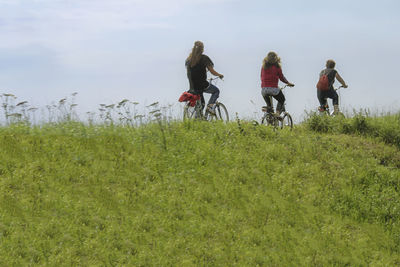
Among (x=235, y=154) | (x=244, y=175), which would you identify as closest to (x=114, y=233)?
(x=244, y=175)

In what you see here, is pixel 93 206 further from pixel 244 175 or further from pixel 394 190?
pixel 394 190

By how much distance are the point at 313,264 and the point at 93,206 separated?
3.93m

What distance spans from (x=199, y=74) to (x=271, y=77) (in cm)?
211

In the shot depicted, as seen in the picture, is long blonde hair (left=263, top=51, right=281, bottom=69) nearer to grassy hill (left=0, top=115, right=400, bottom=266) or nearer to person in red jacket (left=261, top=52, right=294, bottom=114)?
person in red jacket (left=261, top=52, right=294, bottom=114)

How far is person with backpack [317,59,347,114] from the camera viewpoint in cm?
1662

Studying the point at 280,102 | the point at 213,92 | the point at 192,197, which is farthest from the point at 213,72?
the point at 192,197

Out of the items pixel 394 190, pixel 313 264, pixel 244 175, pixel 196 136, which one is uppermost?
pixel 196 136

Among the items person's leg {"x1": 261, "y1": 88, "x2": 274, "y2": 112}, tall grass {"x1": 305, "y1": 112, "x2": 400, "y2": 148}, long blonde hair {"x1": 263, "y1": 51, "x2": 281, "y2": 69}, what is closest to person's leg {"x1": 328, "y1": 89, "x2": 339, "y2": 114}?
tall grass {"x1": 305, "y1": 112, "x2": 400, "y2": 148}

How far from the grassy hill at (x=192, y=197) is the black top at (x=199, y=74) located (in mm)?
1252

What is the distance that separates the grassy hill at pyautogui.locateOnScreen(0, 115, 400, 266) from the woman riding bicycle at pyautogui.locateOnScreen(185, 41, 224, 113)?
4.08ft

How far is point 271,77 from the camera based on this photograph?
1376 centimetres

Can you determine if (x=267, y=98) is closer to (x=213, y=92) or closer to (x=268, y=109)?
(x=268, y=109)

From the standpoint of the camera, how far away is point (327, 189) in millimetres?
10211

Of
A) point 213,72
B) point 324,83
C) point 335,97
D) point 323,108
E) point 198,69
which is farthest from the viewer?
point 323,108
